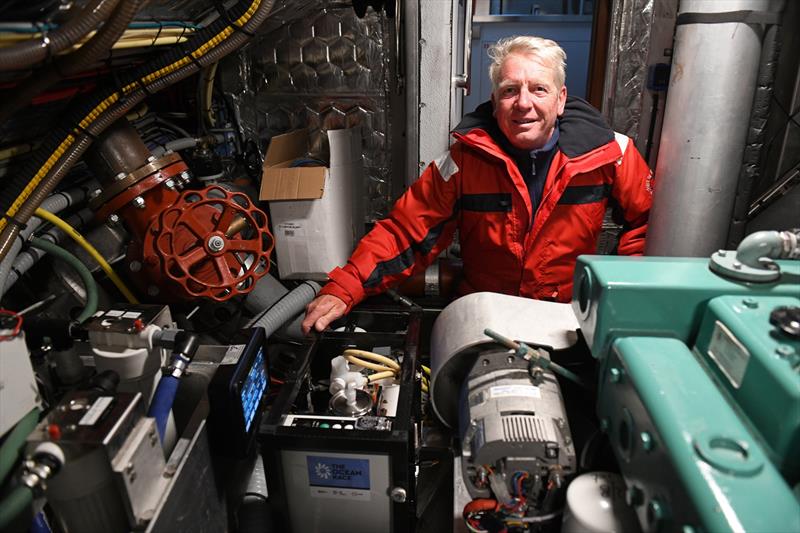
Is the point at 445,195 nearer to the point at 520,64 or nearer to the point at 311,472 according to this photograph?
the point at 520,64

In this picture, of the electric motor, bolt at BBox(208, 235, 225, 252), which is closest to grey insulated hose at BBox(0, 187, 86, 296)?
bolt at BBox(208, 235, 225, 252)

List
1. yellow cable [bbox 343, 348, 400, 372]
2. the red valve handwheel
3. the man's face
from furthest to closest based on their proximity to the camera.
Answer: the man's face
the red valve handwheel
yellow cable [bbox 343, 348, 400, 372]

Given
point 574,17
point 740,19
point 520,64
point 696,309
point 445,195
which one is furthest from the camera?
point 574,17

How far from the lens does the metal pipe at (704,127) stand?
43.9 inches

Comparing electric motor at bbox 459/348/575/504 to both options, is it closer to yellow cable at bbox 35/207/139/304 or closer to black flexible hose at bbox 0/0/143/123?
black flexible hose at bbox 0/0/143/123

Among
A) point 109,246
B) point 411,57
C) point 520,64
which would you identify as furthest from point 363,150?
point 109,246

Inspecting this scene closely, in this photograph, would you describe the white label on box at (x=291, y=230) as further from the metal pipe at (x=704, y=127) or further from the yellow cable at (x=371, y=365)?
the metal pipe at (x=704, y=127)

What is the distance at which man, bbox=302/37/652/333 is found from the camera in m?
1.71

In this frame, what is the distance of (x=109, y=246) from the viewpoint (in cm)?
176

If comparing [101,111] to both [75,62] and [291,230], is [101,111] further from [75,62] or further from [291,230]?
[291,230]

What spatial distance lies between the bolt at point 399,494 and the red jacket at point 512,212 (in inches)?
26.0

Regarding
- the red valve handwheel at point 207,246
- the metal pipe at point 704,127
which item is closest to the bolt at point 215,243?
the red valve handwheel at point 207,246

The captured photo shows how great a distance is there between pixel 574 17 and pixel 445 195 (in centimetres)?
328

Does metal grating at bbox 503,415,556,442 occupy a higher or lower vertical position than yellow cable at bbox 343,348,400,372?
higher
